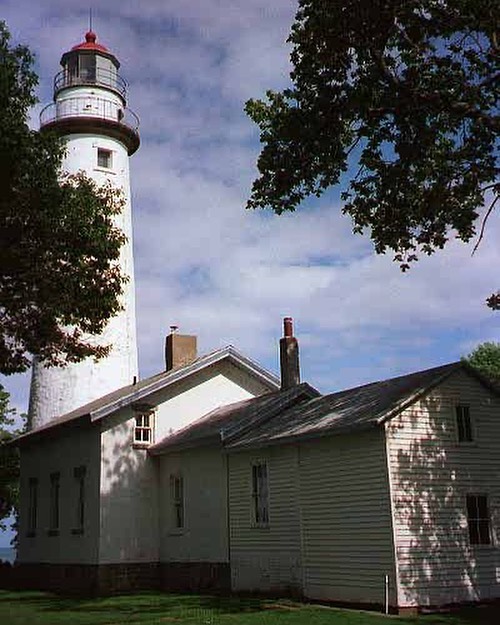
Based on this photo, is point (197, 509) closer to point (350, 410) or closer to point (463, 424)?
point (350, 410)

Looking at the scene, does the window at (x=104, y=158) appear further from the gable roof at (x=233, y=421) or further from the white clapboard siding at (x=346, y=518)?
the white clapboard siding at (x=346, y=518)

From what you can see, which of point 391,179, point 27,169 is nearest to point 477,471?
point 391,179

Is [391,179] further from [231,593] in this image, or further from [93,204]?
[231,593]

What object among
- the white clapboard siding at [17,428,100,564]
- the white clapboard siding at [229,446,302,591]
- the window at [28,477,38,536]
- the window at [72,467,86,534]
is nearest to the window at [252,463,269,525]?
the white clapboard siding at [229,446,302,591]

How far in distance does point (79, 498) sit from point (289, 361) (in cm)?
877

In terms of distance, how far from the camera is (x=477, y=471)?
20.1 metres

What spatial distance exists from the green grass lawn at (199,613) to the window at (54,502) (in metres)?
6.45

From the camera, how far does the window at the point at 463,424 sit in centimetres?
2027

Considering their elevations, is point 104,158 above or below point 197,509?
above

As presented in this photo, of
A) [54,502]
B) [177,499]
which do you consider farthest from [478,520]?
[54,502]

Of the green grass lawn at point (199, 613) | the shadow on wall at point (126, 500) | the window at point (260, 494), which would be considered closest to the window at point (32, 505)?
the shadow on wall at point (126, 500)

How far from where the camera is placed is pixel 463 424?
20.4 m

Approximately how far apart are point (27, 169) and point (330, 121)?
685 centimetres

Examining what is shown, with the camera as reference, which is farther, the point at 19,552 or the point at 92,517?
the point at 19,552
